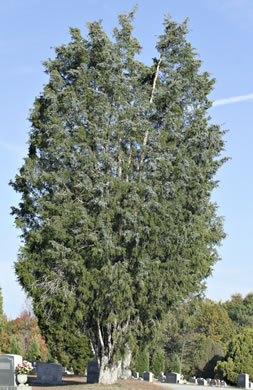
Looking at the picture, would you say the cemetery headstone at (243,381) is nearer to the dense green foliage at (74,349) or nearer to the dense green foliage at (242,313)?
the dense green foliage at (74,349)

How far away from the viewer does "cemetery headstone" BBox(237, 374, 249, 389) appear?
30781 mm

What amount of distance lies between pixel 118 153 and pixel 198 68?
537cm

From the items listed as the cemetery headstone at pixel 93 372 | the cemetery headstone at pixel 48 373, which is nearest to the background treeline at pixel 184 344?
the cemetery headstone at pixel 93 372

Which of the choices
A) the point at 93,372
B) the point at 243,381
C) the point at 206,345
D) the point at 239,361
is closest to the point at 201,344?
the point at 206,345

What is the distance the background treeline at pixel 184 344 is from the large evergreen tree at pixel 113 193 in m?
1.66

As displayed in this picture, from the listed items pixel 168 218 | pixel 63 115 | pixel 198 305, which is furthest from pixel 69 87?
pixel 198 305

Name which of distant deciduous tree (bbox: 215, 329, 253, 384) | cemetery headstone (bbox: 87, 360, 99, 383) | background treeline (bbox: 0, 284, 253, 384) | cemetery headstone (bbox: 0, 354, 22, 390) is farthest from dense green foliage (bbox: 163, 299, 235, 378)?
cemetery headstone (bbox: 0, 354, 22, 390)

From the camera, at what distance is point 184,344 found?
53812 millimetres

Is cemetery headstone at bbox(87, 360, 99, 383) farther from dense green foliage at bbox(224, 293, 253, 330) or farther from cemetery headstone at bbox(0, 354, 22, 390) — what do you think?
dense green foliage at bbox(224, 293, 253, 330)

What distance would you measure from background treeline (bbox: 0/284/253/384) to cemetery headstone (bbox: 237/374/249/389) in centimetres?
260

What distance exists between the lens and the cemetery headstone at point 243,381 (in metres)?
30.8

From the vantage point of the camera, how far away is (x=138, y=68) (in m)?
23.5

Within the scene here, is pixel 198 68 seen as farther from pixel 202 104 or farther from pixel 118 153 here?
pixel 118 153

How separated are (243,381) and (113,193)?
15.7m
